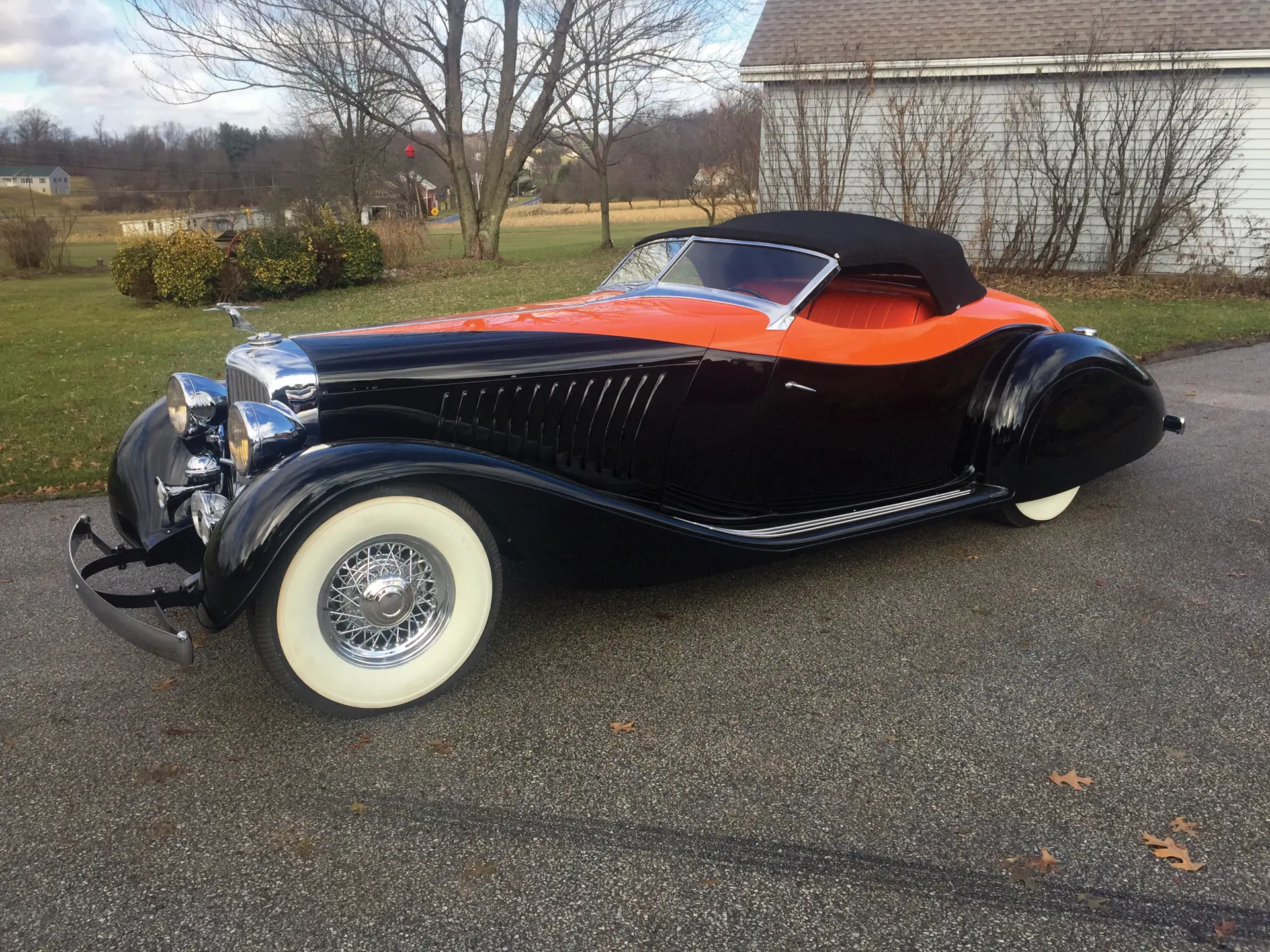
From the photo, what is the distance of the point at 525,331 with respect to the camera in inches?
132

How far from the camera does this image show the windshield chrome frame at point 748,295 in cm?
366

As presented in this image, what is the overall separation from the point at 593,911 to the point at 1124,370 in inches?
157

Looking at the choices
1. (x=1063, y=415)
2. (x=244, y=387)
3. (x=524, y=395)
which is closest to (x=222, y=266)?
(x=244, y=387)

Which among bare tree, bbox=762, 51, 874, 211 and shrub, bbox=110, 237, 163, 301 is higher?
bare tree, bbox=762, 51, 874, 211

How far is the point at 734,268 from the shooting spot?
4.02 meters

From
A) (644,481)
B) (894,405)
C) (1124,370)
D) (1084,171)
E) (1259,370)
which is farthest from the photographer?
(1084,171)

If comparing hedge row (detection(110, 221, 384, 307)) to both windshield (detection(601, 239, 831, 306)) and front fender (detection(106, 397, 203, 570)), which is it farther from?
windshield (detection(601, 239, 831, 306))

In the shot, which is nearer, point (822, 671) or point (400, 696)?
point (400, 696)

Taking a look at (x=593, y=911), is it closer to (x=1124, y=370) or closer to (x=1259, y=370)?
(x=1124, y=370)

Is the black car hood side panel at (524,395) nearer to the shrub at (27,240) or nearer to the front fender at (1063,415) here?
the front fender at (1063,415)

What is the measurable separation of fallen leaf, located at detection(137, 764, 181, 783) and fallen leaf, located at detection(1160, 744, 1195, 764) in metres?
3.09

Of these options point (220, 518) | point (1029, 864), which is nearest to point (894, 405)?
point (1029, 864)

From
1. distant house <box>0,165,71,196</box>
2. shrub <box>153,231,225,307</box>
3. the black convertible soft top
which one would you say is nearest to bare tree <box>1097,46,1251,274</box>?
the black convertible soft top

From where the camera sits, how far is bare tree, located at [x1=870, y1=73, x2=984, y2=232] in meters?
13.9
